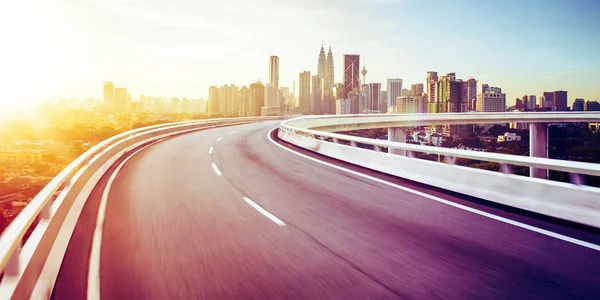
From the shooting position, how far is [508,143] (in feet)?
233

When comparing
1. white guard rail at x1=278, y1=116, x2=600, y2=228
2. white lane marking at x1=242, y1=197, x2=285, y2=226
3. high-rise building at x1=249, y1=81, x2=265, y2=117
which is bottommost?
white lane marking at x1=242, y1=197, x2=285, y2=226

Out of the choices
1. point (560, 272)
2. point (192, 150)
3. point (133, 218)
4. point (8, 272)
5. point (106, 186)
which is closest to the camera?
point (8, 272)

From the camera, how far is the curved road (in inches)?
155

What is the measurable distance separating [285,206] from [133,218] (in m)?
2.75

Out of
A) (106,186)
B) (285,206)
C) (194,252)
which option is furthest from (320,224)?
(106,186)

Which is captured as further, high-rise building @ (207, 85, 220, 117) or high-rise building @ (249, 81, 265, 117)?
high-rise building @ (249, 81, 265, 117)

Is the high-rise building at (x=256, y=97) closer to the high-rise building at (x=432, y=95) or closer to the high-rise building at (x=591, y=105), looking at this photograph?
the high-rise building at (x=432, y=95)

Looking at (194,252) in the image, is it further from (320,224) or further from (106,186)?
(106,186)

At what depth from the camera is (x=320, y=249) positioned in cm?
512

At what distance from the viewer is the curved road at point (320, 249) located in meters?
3.94

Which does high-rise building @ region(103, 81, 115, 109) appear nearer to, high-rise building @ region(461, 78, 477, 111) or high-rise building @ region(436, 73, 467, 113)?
high-rise building @ region(436, 73, 467, 113)

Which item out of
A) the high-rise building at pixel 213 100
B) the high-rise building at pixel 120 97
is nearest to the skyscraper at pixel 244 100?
the high-rise building at pixel 213 100

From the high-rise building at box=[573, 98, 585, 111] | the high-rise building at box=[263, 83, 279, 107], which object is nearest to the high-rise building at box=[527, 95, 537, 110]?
the high-rise building at box=[573, 98, 585, 111]

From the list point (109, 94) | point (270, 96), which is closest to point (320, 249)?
point (109, 94)
